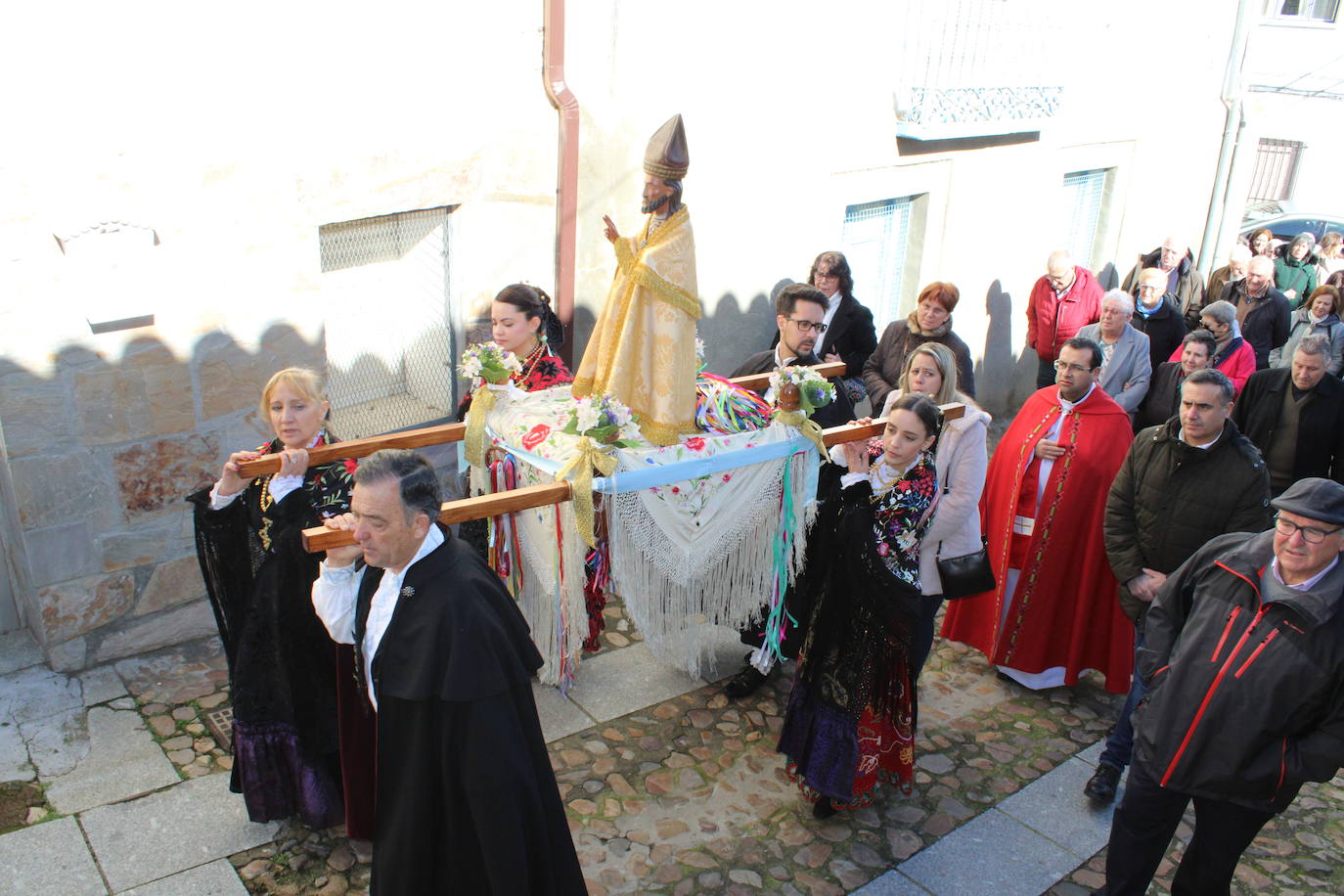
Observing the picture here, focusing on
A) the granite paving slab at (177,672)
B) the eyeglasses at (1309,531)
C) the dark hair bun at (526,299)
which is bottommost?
the granite paving slab at (177,672)

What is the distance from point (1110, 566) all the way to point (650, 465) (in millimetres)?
2465

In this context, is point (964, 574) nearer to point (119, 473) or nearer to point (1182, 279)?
point (119, 473)

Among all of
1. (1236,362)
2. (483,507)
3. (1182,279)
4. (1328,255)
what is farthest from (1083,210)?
(483,507)

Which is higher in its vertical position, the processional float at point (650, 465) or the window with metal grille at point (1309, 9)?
the window with metal grille at point (1309, 9)

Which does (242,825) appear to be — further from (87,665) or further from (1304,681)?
(1304,681)

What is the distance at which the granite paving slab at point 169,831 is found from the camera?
4.16m

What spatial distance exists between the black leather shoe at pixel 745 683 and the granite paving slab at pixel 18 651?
3479 millimetres

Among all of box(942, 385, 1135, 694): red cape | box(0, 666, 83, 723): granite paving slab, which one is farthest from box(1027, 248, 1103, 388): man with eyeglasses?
box(0, 666, 83, 723): granite paving slab

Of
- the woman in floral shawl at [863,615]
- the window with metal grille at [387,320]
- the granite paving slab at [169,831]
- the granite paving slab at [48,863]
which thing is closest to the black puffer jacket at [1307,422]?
the woman in floral shawl at [863,615]

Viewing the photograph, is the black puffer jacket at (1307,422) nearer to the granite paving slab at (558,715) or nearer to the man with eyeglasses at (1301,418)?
the man with eyeglasses at (1301,418)

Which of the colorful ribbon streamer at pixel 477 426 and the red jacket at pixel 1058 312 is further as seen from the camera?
the red jacket at pixel 1058 312

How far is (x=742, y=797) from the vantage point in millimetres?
4809

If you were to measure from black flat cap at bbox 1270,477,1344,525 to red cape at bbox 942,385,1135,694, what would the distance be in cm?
205

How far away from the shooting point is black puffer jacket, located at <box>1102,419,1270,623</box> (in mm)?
4609
